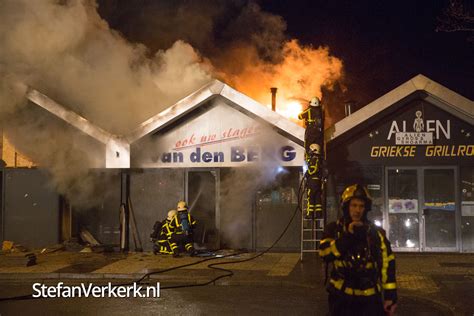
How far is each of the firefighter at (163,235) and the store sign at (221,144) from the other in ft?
5.31

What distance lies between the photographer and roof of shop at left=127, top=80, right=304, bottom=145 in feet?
46.6

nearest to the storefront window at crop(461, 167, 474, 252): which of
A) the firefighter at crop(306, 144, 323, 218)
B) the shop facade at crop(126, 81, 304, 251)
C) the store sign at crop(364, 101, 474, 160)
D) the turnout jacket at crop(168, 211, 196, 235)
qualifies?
the store sign at crop(364, 101, 474, 160)

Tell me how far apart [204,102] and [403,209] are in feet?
17.8

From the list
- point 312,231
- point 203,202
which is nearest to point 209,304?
point 312,231

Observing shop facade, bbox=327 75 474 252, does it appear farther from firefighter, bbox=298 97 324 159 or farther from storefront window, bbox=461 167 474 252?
firefighter, bbox=298 97 324 159

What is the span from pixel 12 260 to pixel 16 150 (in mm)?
3696

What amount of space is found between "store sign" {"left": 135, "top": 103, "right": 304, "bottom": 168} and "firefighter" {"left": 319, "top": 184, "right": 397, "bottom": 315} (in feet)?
32.3

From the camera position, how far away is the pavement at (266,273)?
9.54 metres

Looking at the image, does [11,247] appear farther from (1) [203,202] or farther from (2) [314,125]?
(2) [314,125]

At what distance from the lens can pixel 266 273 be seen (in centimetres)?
1165

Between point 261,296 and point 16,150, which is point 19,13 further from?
point 261,296

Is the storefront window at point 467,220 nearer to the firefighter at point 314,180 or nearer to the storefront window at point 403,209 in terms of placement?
the storefront window at point 403,209

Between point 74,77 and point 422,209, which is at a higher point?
point 74,77

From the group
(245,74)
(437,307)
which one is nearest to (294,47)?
(245,74)
